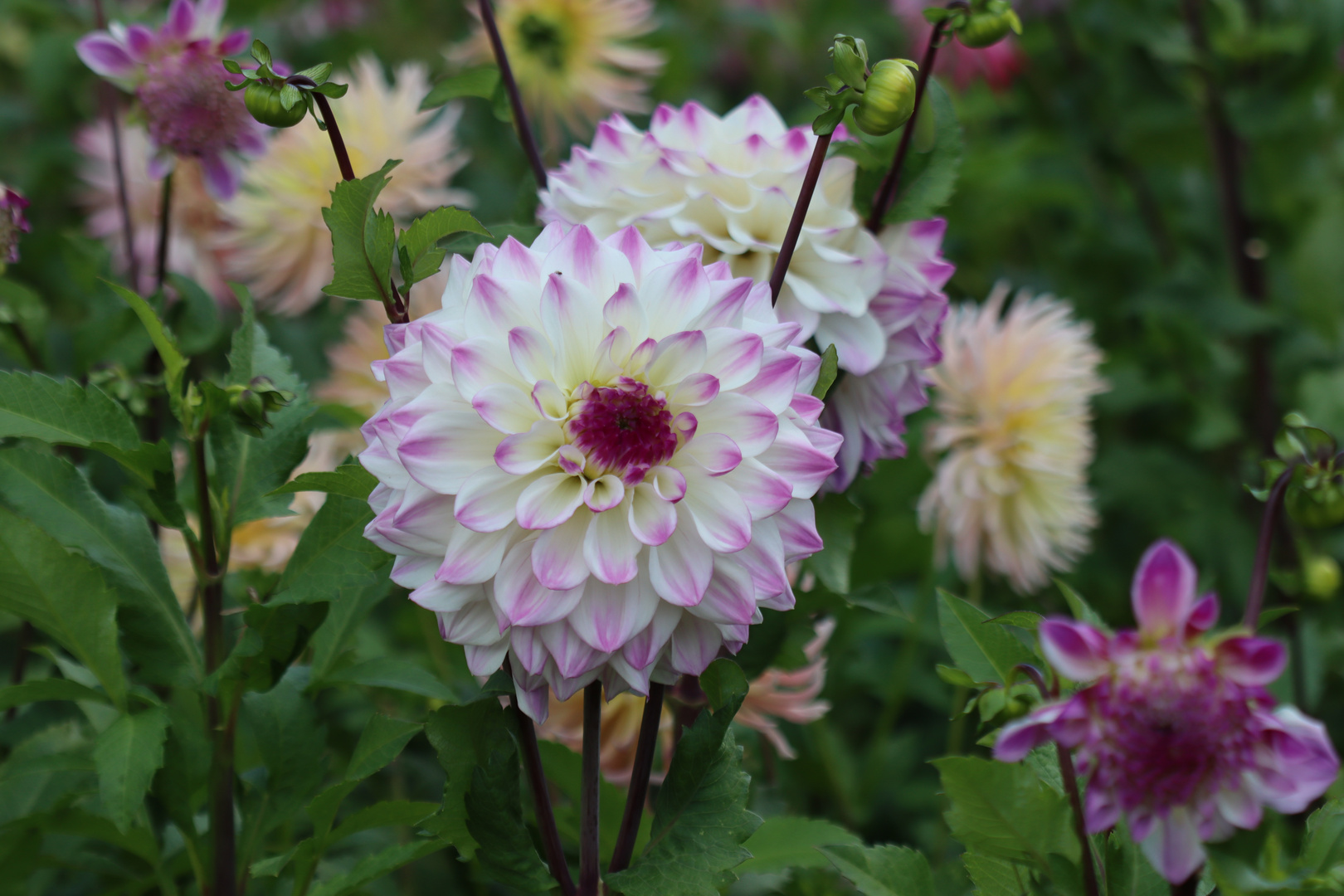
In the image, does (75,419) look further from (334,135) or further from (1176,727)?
(1176,727)

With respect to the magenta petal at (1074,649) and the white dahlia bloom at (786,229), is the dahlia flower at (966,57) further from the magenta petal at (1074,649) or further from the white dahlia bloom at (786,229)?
the magenta petal at (1074,649)

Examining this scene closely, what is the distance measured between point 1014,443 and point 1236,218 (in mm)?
A: 692

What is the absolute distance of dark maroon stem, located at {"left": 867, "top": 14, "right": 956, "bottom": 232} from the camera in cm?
63

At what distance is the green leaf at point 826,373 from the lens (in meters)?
0.56

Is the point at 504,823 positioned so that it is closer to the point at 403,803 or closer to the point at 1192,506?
the point at 403,803

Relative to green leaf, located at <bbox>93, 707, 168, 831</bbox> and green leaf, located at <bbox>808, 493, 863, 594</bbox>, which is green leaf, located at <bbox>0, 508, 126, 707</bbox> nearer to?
green leaf, located at <bbox>93, 707, 168, 831</bbox>

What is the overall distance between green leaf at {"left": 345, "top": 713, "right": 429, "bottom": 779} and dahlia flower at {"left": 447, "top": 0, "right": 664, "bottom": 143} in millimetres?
941

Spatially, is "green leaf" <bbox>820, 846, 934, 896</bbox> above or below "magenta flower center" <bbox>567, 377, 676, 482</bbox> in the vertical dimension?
below

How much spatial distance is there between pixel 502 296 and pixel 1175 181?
1583mm

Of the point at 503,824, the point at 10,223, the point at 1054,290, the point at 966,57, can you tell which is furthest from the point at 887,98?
the point at 966,57

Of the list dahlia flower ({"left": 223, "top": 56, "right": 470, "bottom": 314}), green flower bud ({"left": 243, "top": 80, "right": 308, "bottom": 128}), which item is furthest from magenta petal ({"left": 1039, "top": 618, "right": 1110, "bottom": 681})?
dahlia flower ({"left": 223, "top": 56, "right": 470, "bottom": 314})

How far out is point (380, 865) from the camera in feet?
1.90

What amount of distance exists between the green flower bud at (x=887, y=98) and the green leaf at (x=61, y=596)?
494mm

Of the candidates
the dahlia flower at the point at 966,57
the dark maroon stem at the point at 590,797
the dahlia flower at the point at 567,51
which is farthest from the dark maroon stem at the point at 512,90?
the dahlia flower at the point at 966,57
